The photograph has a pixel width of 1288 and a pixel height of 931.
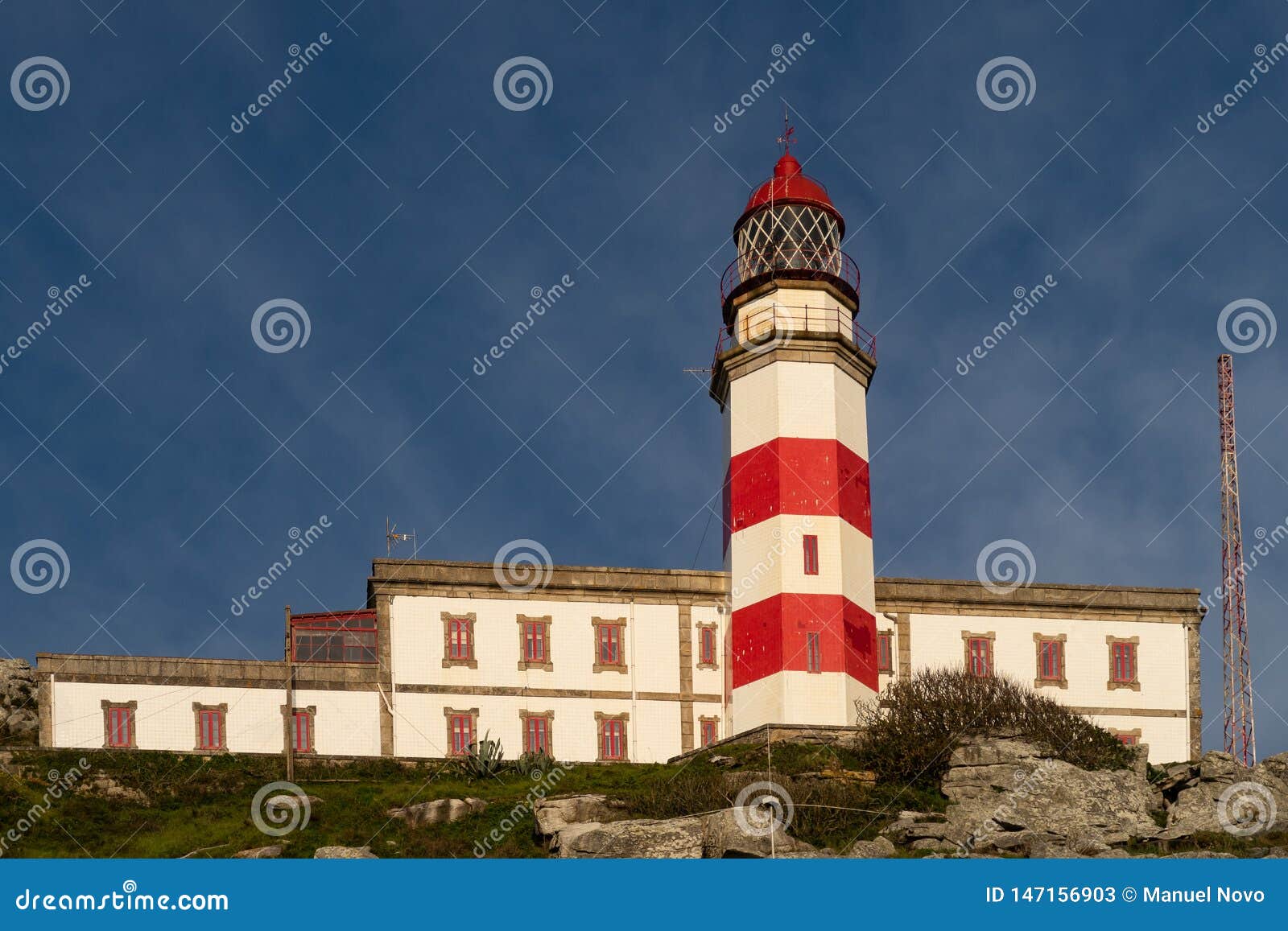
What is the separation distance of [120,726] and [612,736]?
12.3m

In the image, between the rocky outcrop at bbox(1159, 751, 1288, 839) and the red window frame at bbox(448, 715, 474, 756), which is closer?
the rocky outcrop at bbox(1159, 751, 1288, 839)

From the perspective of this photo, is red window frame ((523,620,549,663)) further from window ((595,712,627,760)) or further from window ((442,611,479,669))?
window ((595,712,627,760))

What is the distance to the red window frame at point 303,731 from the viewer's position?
151 feet

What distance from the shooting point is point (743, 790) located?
37875mm

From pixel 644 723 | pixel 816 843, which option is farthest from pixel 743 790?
pixel 644 723

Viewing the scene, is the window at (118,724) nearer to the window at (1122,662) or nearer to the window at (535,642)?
the window at (535,642)

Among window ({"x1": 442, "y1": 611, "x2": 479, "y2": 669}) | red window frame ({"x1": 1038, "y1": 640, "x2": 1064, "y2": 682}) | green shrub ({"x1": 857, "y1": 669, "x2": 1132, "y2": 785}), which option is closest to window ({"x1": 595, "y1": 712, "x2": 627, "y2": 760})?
window ({"x1": 442, "y1": 611, "x2": 479, "y2": 669})

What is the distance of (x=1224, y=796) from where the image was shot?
3769 cm

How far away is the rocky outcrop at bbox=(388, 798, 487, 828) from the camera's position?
3784 cm

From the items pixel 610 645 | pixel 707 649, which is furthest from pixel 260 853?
pixel 707 649

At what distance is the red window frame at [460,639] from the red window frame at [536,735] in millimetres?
2323

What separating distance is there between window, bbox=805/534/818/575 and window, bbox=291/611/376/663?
37.3 feet

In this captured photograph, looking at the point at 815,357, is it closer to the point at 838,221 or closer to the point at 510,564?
the point at 838,221

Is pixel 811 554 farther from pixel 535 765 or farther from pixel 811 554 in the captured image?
pixel 535 765
